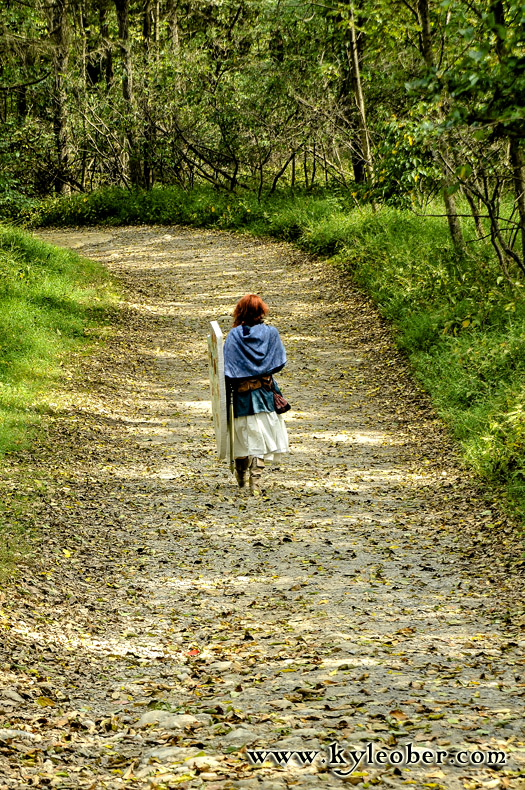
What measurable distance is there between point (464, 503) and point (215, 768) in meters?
4.44

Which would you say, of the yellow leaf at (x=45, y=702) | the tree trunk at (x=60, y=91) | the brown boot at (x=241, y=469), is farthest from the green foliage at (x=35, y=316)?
the tree trunk at (x=60, y=91)

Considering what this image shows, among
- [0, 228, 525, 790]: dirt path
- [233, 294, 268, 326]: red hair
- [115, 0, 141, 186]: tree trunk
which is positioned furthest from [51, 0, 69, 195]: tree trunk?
[233, 294, 268, 326]: red hair

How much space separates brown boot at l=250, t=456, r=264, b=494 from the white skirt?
7cm

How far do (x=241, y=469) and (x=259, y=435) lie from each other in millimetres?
486

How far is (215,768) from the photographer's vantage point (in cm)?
357

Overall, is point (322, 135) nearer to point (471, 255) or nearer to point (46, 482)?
point (471, 255)

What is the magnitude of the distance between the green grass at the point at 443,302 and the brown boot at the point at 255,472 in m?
2.10

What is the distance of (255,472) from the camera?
26.2 feet

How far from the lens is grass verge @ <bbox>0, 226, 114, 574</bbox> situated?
8383 millimetres

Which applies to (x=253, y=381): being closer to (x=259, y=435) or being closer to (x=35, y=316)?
(x=259, y=435)

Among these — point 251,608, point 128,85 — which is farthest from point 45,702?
point 128,85

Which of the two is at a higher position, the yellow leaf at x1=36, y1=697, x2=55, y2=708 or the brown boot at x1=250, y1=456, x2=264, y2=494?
the brown boot at x1=250, y1=456, x2=264, y2=494

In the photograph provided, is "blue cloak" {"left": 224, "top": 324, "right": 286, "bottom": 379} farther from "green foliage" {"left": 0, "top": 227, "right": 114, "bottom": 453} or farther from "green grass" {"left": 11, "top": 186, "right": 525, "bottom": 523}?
"green foliage" {"left": 0, "top": 227, "right": 114, "bottom": 453}

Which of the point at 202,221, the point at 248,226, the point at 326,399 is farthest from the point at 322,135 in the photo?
the point at 326,399
